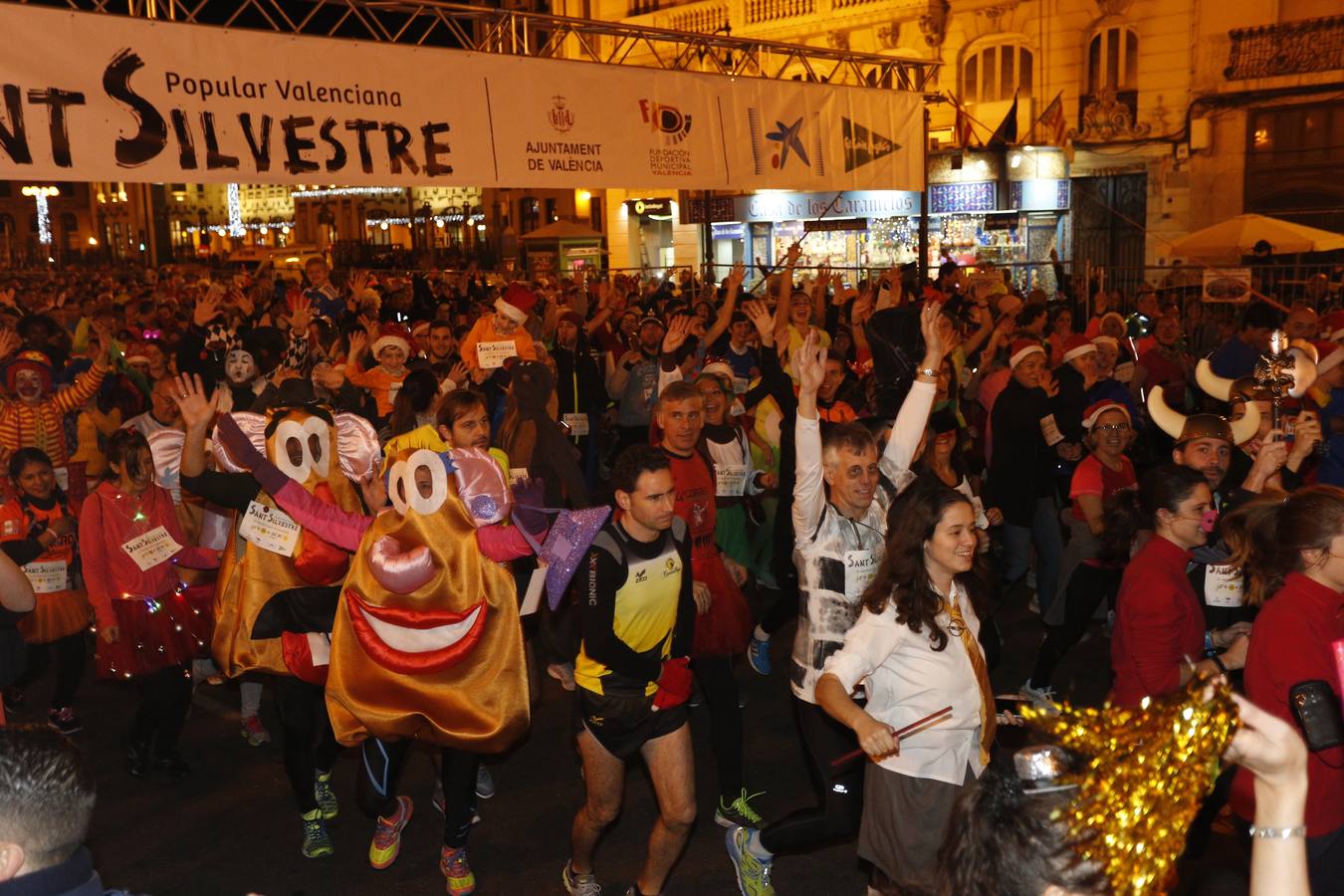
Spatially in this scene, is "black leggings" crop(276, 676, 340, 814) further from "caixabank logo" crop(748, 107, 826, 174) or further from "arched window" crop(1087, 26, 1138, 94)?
"arched window" crop(1087, 26, 1138, 94)

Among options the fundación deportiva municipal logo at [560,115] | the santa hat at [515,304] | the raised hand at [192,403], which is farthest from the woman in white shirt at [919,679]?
the fundación deportiva municipal logo at [560,115]

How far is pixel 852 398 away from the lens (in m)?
8.46

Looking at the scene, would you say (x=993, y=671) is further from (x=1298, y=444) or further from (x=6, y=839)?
(x=6, y=839)

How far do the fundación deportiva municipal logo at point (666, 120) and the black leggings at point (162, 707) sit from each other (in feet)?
22.0

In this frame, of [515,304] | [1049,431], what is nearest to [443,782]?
[515,304]

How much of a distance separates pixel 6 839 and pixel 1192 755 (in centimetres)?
203

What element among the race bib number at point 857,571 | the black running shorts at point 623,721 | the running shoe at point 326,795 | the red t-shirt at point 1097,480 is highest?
the race bib number at point 857,571

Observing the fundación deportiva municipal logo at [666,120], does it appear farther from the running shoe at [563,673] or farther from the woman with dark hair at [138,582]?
the woman with dark hair at [138,582]

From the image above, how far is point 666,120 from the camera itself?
11.1 m

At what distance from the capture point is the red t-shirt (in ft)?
21.9

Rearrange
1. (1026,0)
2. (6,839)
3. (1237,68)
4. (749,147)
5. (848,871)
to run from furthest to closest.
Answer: (1026,0)
(1237,68)
(749,147)
(848,871)
(6,839)

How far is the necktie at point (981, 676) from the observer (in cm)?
381

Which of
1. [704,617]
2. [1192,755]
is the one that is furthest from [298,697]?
[1192,755]

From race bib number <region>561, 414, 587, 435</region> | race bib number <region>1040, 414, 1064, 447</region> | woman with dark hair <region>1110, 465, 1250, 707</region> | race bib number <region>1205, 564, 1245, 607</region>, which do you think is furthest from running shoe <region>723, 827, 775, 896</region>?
race bib number <region>561, 414, 587, 435</region>
